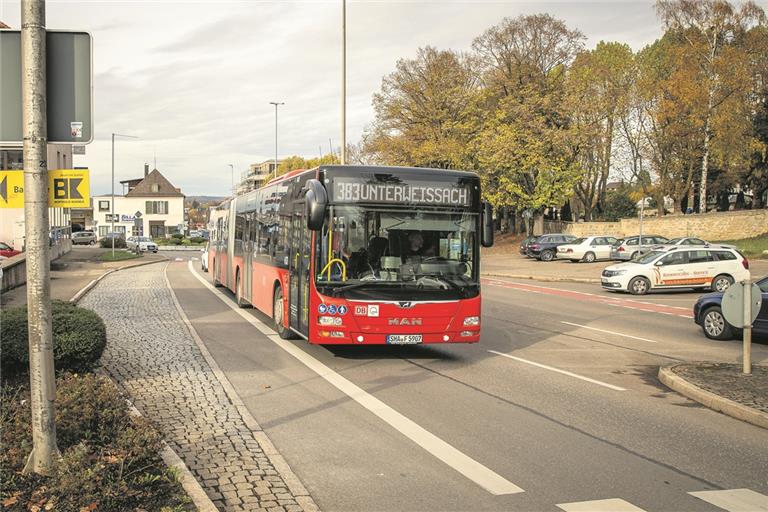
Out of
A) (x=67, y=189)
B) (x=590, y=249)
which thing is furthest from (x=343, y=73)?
(x=67, y=189)

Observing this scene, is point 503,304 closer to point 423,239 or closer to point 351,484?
point 423,239

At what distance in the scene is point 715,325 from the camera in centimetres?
1455

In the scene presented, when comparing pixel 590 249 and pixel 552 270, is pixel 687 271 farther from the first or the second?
pixel 590 249

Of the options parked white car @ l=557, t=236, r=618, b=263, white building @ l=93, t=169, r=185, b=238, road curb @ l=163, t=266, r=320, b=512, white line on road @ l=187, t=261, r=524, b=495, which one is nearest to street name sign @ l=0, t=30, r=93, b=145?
road curb @ l=163, t=266, r=320, b=512

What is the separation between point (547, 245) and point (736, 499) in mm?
41886

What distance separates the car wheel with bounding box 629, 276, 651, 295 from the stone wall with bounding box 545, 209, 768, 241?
27.9 meters

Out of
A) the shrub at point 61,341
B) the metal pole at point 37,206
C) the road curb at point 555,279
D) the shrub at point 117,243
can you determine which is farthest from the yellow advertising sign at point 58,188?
the shrub at point 117,243

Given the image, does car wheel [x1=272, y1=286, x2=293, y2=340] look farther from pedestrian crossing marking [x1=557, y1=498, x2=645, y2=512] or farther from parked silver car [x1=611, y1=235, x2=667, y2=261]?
parked silver car [x1=611, y1=235, x2=667, y2=261]

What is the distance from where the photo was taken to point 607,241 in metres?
44.2

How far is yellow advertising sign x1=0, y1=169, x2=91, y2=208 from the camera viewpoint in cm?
532

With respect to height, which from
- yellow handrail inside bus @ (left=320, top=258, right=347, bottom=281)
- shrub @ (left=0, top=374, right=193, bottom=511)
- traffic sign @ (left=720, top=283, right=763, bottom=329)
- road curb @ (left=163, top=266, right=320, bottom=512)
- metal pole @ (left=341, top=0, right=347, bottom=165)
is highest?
metal pole @ (left=341, top=0, right=347, bottom=165)

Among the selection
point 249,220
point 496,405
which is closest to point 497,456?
point 496,405

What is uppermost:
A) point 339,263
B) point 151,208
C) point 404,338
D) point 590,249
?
point 151,208

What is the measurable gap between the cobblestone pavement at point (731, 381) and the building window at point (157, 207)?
10688 centimetres
